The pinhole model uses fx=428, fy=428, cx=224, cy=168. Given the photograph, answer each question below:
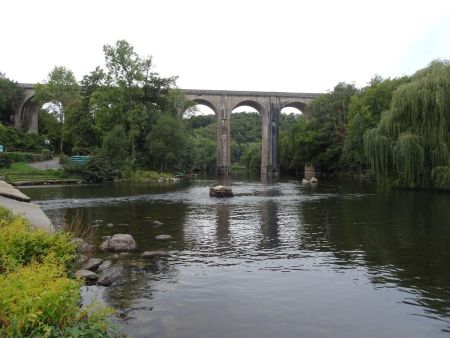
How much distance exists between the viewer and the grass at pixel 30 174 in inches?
1635

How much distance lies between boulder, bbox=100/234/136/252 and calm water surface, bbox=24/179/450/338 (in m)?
0.33

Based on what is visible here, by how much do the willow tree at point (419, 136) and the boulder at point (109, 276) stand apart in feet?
85.3

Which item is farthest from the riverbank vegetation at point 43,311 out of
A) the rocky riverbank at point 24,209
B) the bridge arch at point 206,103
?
the bridge arch at point 206,103

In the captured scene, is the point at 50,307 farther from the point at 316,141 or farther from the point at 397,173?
the point at 316,141

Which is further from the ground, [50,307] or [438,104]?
[438,104]

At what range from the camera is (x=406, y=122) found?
108 feet

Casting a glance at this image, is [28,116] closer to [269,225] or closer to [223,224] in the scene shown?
[223,224]

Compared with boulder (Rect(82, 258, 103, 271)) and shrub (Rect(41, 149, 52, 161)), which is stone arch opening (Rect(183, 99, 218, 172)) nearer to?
shrub (Rect(41, 149, 52, 161))

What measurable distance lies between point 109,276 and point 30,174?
A: 38.4 meters

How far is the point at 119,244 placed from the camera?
1308 cm

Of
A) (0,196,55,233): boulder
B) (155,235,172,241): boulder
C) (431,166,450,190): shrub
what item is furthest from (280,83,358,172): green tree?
(0,196,55,233): boulder

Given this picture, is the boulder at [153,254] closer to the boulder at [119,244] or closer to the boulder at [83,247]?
the boulder at [119,244]

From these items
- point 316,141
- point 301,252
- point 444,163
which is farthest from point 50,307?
point 316,141

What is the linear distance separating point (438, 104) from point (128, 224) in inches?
924
